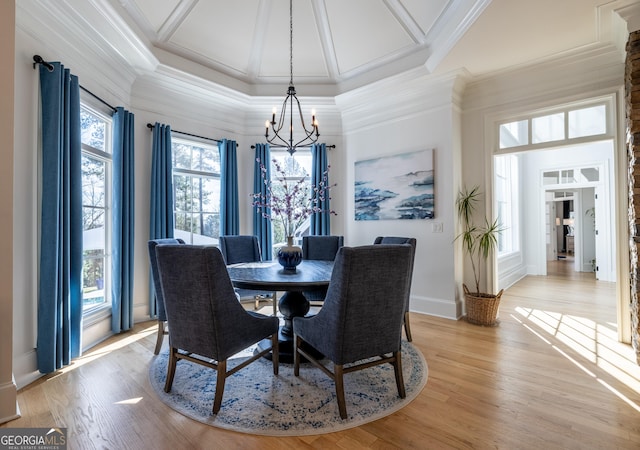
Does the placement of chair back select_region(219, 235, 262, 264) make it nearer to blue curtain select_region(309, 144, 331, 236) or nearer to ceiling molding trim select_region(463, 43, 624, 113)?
blue curtain select_region(309, 144, 331, 236)

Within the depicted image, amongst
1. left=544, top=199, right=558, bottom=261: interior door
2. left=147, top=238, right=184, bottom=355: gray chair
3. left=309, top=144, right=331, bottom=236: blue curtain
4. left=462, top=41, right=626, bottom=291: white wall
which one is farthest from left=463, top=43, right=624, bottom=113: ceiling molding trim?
left=544, top=199, right=558, bottom=261: interior door

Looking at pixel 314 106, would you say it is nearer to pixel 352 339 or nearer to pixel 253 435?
pixel 352 339

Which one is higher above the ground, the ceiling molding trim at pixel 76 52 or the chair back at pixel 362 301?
the ceiling molding trim at pixel 76 52

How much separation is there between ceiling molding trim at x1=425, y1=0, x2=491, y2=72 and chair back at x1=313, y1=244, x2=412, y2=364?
86.1 inches

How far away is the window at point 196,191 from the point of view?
3.98 metres

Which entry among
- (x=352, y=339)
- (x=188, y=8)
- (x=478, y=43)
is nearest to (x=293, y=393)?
(x=352, y=339)

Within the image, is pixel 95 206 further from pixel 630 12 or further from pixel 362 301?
pixel 630 12

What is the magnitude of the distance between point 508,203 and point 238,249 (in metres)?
5.33

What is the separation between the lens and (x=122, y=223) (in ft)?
10.3

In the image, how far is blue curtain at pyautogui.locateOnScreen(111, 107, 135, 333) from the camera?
3.10 metres

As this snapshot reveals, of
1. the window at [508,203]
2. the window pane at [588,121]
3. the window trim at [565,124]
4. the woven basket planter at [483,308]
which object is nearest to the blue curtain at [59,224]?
the woven basket planter at [483,308]

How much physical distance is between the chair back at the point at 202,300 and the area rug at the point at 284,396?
351mm

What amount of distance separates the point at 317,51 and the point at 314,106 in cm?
75

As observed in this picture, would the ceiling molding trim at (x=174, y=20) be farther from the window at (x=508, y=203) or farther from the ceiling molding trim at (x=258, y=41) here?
the window at (x=508, y=203)
